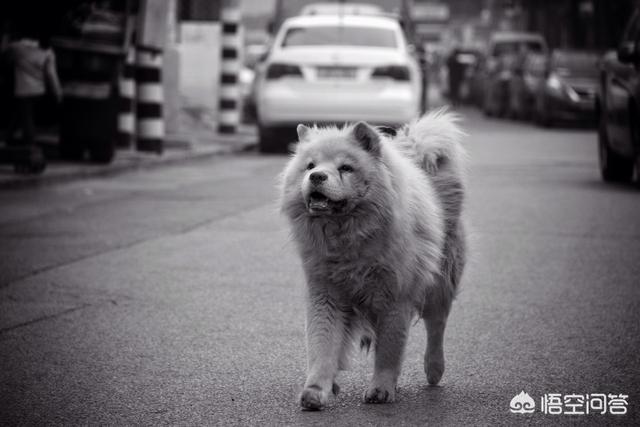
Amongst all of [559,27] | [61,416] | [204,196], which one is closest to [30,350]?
[61,416]

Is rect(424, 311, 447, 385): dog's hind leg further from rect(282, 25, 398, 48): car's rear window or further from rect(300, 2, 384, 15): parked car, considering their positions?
rect(300, 2, 384, 15): parked car

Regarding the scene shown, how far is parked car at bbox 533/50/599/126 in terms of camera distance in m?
28.2

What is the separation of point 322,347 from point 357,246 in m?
0.42

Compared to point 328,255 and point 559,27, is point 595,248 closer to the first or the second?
point 328,255

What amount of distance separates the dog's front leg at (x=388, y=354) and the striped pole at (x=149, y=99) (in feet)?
42.0

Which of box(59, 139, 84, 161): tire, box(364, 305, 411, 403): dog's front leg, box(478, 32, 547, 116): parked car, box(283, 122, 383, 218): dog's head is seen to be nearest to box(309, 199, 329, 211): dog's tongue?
box(283, 122, 383, 218): dog's head

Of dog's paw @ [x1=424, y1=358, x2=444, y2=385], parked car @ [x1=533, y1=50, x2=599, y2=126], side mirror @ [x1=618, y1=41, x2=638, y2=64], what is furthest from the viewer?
parked car @ [x1=533, y1=50, x2=599, y2=126]

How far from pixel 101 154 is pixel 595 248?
8.04 meters

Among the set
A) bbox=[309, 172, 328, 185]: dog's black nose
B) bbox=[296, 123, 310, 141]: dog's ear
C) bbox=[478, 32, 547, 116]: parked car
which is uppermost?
bbox=[296, 123, 310, 141]: dog's ear

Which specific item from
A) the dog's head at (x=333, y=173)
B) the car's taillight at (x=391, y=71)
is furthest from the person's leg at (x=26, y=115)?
the dog's head at (x=333, y=173)

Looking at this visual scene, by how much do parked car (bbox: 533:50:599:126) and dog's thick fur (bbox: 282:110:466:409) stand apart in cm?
2294

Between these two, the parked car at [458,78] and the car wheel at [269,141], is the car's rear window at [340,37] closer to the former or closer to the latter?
the car wheel at [269,141]

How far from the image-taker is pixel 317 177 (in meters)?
5.10

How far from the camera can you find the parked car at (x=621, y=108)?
13.5m
